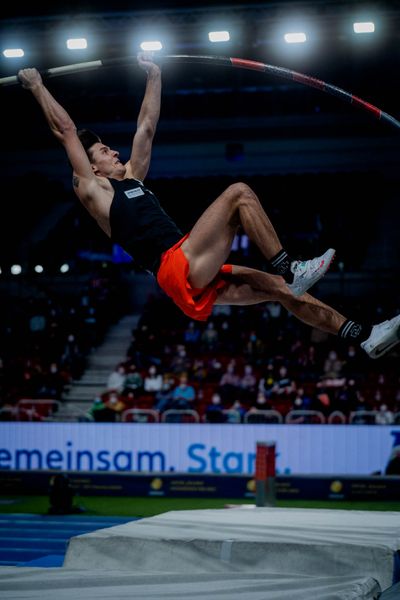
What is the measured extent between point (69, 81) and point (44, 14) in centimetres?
646

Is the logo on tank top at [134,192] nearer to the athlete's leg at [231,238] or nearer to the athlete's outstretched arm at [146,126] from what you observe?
the athlete's outstretched arm at [146,126]

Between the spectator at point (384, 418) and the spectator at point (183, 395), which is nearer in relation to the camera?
the spectator at point (384, 418)

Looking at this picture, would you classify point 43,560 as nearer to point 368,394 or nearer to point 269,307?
point 368,394

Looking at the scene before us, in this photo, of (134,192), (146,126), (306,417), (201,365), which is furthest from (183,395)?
(134,192)

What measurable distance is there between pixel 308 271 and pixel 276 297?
1.81 ft

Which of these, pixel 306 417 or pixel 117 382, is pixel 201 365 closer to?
pixel 117 382

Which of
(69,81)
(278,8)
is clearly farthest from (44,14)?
(69,81)

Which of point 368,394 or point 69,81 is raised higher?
point 69,81

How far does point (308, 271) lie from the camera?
5.22 m

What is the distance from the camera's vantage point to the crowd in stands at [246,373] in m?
14.1

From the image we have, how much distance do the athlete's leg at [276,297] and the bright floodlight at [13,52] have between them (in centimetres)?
1174

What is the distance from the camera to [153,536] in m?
5.34

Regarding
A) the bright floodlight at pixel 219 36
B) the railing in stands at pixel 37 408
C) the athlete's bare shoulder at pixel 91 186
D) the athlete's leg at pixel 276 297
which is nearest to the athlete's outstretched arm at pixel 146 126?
the athlete's bare shoulder at pixel 91 186

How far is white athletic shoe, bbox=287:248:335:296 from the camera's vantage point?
5215 mm
